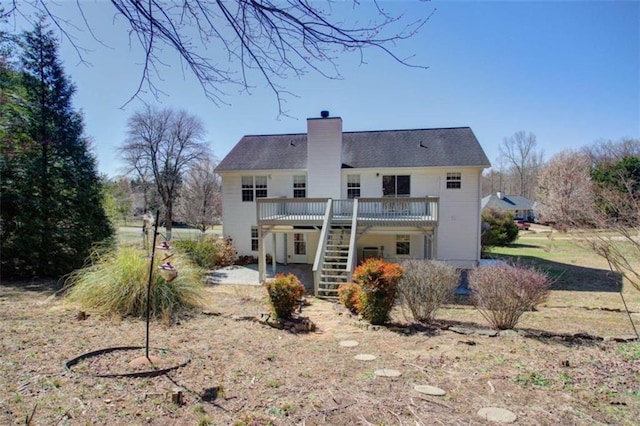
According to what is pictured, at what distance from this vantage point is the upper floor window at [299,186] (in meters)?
17.1

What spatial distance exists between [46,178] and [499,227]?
23.5 meters

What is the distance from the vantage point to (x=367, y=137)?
18703 mm

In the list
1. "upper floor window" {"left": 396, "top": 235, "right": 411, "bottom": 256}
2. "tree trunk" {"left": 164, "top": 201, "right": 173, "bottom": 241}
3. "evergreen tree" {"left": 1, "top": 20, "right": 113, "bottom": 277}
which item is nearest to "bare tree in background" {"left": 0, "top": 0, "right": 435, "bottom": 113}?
"evergreen tree" {"left": 1, "top": 20, "right": 113, "bottom": 277}

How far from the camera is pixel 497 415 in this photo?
3.20 meters

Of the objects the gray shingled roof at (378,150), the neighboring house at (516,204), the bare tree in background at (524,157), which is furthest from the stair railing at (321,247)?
the bare tree in background at (524,157)

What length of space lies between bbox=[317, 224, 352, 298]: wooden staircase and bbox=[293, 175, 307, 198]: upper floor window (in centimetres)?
365

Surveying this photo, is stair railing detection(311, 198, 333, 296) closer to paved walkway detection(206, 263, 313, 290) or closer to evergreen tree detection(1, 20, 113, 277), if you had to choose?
paved walkway detection(206, 263, 313, 290)

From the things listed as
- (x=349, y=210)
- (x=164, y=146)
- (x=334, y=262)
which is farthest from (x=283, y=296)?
(x=164, y=146)

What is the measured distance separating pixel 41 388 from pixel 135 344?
1533 millimetres

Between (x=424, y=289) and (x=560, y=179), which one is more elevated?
(x=560, y=179)

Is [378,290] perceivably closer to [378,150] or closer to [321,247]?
[321,247]

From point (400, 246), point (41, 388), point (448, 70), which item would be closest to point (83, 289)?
point (41, 388)

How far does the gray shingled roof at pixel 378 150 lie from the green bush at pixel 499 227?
24.1ft

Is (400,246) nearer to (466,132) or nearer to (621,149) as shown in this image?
(466,132)
